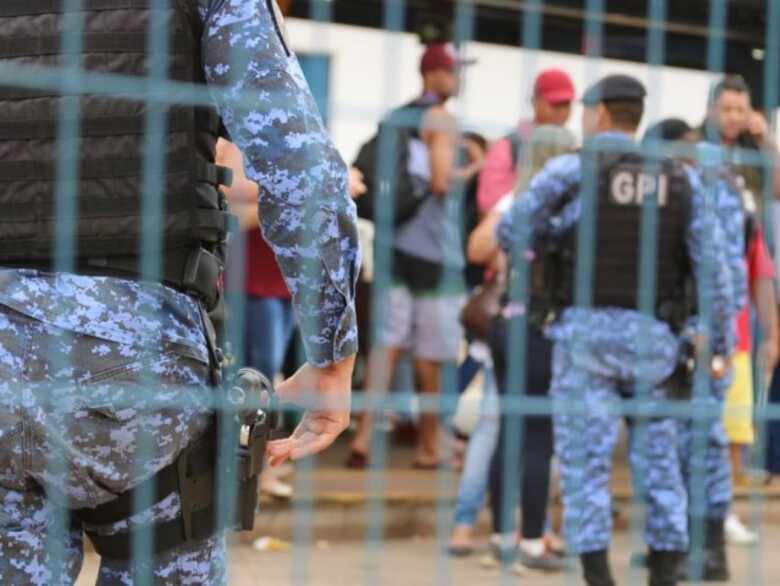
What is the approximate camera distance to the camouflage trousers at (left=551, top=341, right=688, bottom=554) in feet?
13.7

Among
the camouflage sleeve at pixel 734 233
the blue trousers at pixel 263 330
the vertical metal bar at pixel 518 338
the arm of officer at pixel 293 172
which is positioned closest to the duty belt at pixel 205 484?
the arm of officer at pixel 293 172

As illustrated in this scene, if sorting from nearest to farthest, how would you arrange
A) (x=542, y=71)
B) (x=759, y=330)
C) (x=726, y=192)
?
(x=542, y=71) < (x=726, y=192) < (x=759, y=330)

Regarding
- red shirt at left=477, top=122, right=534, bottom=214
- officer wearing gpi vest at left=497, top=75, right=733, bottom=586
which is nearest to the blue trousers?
red shirt at left=477, top=122, right=534, bottom=214

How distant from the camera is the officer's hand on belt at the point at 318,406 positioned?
225 cm

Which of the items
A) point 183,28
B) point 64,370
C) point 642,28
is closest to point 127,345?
point 64,370

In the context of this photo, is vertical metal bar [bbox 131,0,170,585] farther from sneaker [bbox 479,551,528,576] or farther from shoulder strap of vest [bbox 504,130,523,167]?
sneaker [bbox 479,551,528,576]

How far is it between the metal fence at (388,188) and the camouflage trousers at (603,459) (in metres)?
0.09

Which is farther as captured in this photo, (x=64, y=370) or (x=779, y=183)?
(x=779, y=183)

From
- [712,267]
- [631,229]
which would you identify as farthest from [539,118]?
[712,267]

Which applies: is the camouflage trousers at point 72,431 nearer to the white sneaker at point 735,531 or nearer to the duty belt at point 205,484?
the duty belt at point 205,484

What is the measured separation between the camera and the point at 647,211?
3.99 meters

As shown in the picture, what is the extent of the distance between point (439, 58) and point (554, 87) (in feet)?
1.75

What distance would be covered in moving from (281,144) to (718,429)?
8.59 ft

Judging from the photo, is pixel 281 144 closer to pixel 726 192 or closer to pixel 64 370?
pixel 64 370
